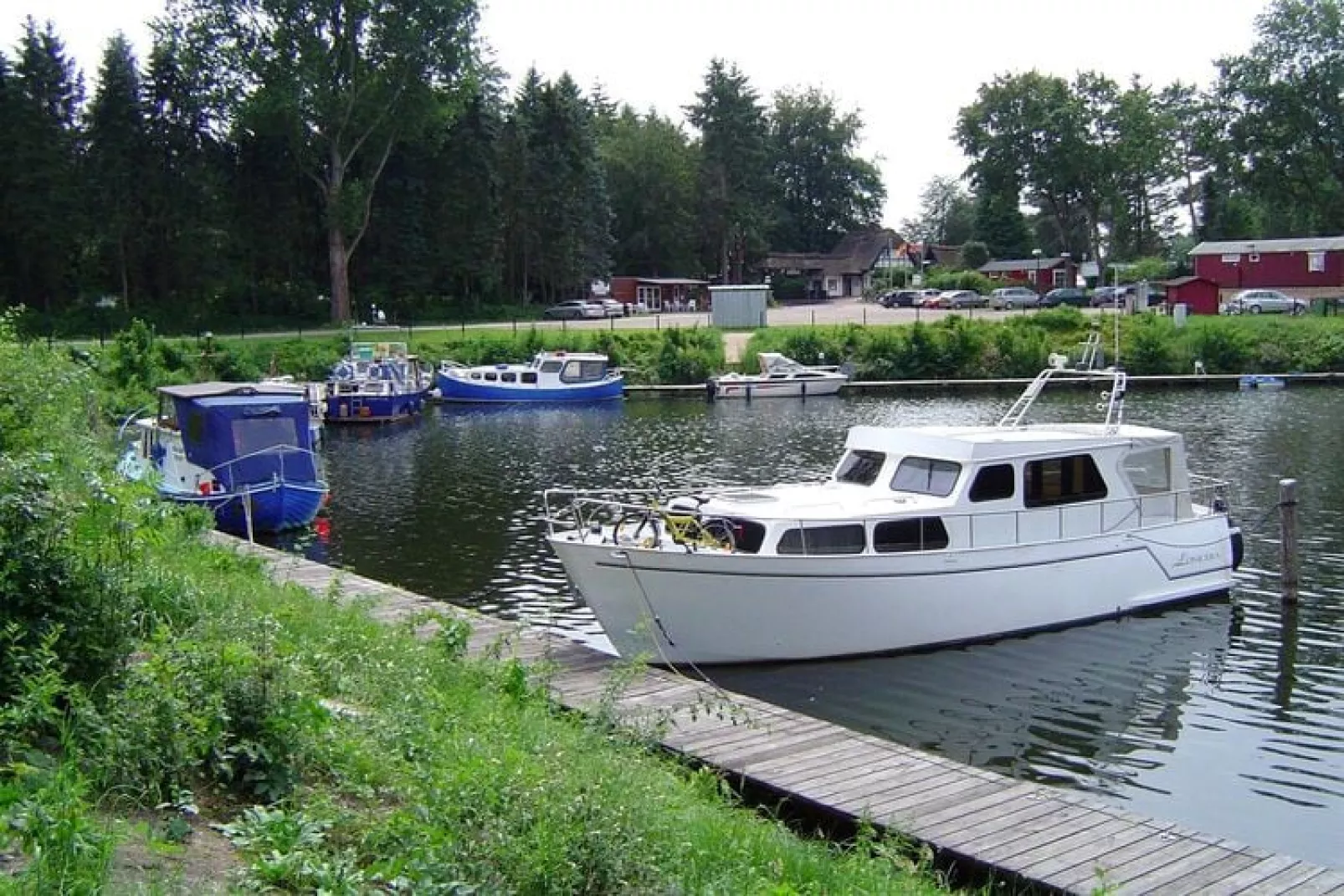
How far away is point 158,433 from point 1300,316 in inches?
2409

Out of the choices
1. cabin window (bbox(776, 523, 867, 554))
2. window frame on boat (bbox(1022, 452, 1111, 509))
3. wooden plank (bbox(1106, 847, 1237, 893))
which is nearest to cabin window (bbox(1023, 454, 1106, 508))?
window frame on boat (bbox(1022, 452, 1111, 509))

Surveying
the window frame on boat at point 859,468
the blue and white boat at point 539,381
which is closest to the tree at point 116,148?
the blue and white boat at point 539,381

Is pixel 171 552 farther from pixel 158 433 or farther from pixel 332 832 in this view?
pixel 158 433

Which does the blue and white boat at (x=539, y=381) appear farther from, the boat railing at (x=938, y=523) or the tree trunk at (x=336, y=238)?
the boat railing at (x=938, y=523)

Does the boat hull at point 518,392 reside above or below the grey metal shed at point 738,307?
below

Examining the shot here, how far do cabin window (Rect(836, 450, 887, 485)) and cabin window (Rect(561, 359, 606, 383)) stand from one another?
4080 centimetres

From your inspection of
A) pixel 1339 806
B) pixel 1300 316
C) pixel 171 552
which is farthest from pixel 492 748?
pixel 1300 316

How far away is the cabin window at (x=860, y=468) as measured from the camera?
20.2 m

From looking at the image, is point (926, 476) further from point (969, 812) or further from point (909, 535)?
point (969, 812)

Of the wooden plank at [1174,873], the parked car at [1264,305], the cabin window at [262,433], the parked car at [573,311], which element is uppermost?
the parked car at [573,311]

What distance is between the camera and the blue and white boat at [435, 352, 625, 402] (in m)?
59.9

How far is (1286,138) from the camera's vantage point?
95375 mm

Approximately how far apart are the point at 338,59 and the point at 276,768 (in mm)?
66642

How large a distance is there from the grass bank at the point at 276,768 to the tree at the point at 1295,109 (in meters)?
98.7
